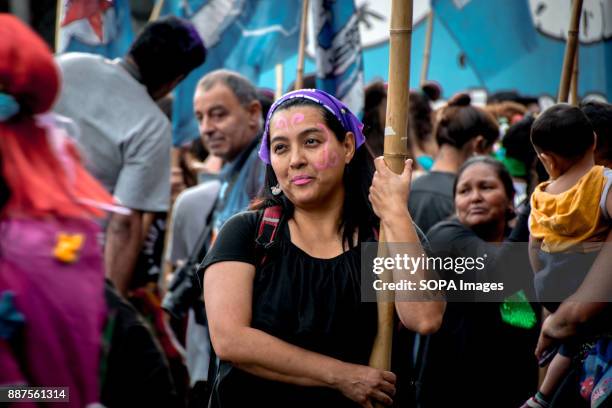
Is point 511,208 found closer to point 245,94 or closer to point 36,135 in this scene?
point 245,94

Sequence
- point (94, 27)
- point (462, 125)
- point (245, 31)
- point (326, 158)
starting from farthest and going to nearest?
point (245, 31) → point (94, 27) → point (462, 125) → point (326, 158)

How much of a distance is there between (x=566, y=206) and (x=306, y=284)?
1.07 metres

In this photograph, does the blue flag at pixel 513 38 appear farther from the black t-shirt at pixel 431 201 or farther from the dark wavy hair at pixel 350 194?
the dark wavy hair at pixel 350 194

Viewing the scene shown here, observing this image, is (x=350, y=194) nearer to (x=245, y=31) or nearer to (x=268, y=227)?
(x=268, y=227)

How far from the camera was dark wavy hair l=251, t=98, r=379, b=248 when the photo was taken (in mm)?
3555

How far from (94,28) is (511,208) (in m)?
3.44

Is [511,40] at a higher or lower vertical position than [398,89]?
higher

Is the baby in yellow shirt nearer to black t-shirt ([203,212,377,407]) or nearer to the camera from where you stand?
black t-shirt ([203,212,377,407])

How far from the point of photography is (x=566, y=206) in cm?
366

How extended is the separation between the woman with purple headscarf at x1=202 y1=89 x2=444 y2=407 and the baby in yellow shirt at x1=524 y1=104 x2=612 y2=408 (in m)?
0.66

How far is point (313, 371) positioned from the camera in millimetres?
3207

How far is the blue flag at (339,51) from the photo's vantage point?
5.52 meters

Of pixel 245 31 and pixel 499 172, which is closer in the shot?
pixel 499 172

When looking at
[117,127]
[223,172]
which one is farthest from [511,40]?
[117,127]
